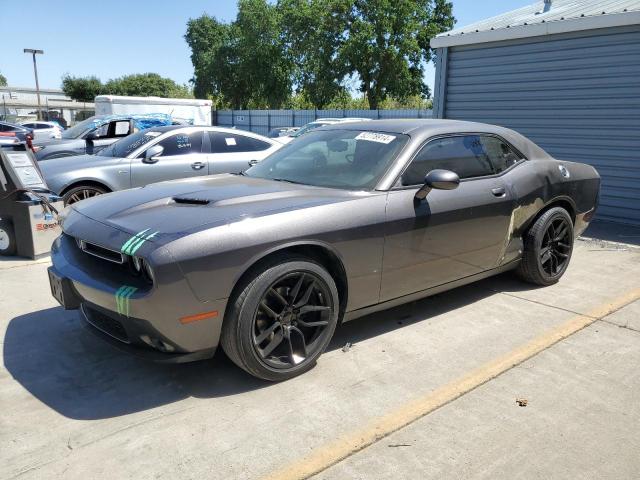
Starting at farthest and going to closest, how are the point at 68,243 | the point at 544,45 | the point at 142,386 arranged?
the point at 544,45
the point at 68,243
the point at 142,386

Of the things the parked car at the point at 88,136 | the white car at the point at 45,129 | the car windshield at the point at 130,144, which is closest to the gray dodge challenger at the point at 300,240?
the car windshield at the point at 130,144

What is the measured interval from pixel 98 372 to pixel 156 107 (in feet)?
70.5

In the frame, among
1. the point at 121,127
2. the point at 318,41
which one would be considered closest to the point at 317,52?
the point at 318,41

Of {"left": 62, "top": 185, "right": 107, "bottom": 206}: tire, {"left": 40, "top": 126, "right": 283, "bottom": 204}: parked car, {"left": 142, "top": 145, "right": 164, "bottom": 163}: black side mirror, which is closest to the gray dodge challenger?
{"left": 142, "top": 145, "right": 164, "bottom": 163}: black side mirror

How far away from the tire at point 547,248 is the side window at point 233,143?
457 cm

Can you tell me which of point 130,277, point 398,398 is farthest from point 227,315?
point 398,398

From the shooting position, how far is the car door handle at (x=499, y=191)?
4.27m

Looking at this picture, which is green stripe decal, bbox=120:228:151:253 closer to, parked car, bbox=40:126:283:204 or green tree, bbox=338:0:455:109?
parked car, bbox=40:126:283:204

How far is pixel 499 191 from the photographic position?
4.31 metres

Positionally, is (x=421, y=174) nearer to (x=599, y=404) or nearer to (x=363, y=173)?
(x=363, y=173)

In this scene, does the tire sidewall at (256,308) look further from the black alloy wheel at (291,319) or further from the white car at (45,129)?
the white car at (45,129)

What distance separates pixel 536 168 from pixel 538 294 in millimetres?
1142

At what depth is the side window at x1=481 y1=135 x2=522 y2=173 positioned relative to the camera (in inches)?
177

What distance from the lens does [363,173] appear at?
12.3ft
